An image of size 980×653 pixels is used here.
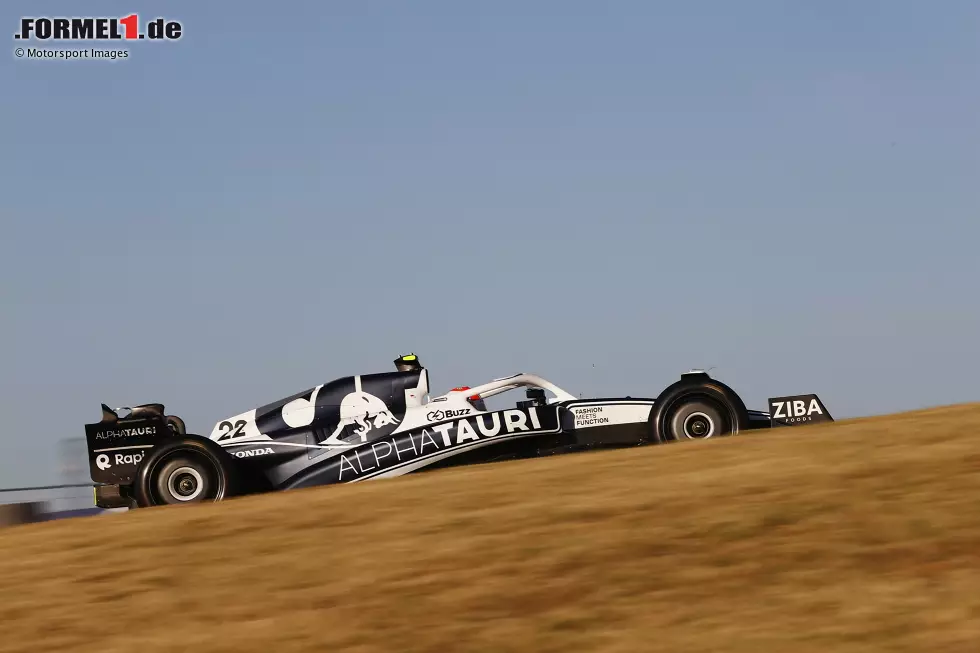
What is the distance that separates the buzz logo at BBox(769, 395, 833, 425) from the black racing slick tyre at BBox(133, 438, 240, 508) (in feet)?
20.0

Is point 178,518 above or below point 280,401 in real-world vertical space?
below

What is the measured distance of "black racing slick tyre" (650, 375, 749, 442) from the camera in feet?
38.8

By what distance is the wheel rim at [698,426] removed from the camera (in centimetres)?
1180

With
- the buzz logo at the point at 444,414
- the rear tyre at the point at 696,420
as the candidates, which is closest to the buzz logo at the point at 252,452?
the buzz logo at the point at 444,414

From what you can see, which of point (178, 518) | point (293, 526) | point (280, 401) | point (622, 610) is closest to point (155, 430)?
point (280, 401)

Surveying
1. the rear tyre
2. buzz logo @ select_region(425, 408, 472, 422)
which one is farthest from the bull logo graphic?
the rear tyre

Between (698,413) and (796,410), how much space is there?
1423 millimetres

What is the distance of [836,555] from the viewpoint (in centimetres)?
608

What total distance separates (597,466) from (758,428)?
4.15 m

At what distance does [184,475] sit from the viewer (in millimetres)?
11969

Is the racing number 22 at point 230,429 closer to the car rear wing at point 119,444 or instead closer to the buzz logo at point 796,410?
the car rear wing at point 119,444

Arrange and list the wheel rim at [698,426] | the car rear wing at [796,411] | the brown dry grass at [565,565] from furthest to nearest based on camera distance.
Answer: the car rear wing at [796,411]
the wheel rim at [698,426]
the brown dry grass at [565,565]

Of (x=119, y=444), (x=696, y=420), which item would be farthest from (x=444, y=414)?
(x=119, y=444)

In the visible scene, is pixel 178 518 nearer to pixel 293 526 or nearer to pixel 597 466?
pixel 293 526
